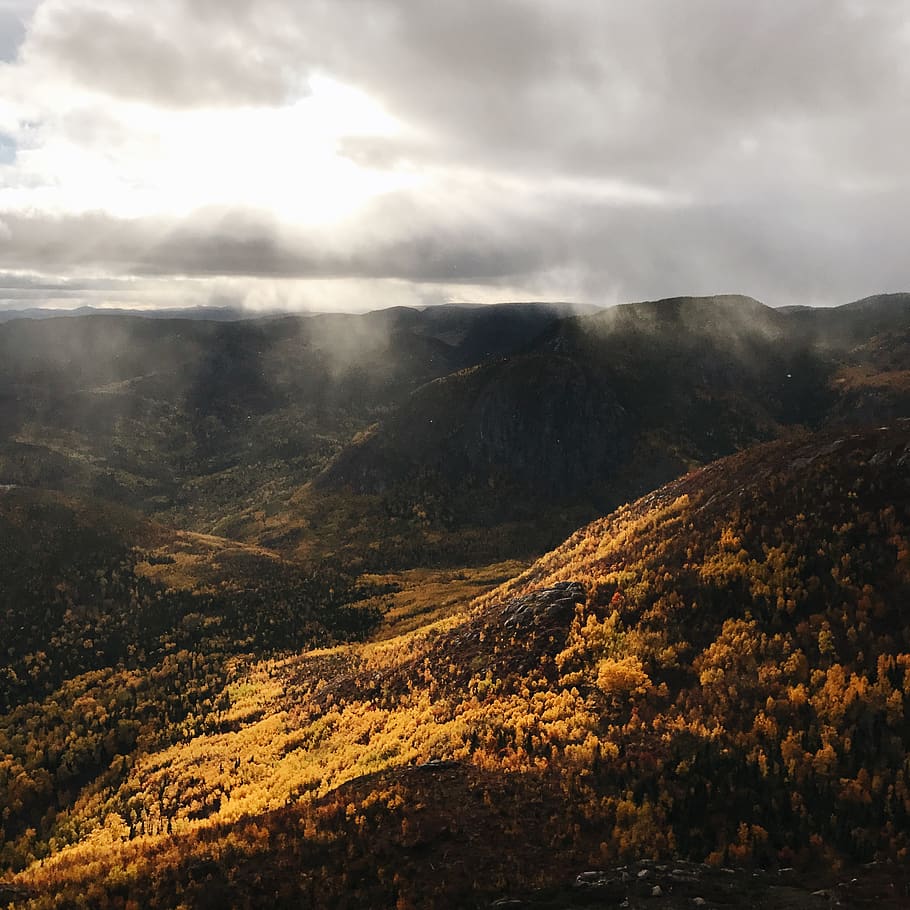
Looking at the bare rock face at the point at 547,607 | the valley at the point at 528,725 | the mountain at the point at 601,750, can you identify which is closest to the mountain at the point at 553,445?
the valley at the point at 528,725

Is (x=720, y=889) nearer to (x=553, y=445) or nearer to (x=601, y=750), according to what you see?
(x=601, y=750)

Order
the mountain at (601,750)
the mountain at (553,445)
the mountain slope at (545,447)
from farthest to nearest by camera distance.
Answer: the mountain slope at (545,447)
the mountain at (553,445)
the mountain at (601,750)

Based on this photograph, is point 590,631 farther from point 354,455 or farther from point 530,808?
point 354,455

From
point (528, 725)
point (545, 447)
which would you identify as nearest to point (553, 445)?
point (545, 447)

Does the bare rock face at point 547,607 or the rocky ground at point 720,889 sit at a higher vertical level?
the rocky ground at point 720,889

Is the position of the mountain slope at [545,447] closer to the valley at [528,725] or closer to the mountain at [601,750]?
the valley at [528,725]

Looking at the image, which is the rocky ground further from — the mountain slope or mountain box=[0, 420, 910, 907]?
the mountain slope

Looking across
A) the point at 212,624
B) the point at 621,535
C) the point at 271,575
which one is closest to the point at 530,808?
the point at 621,535

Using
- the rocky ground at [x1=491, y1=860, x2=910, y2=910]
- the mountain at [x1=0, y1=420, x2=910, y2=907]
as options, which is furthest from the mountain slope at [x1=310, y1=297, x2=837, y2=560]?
the rocky ground at [x1=491, y1=860, x2=910, y2=910]

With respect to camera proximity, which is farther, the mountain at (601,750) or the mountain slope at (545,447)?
the mountain slope at (545,447)
